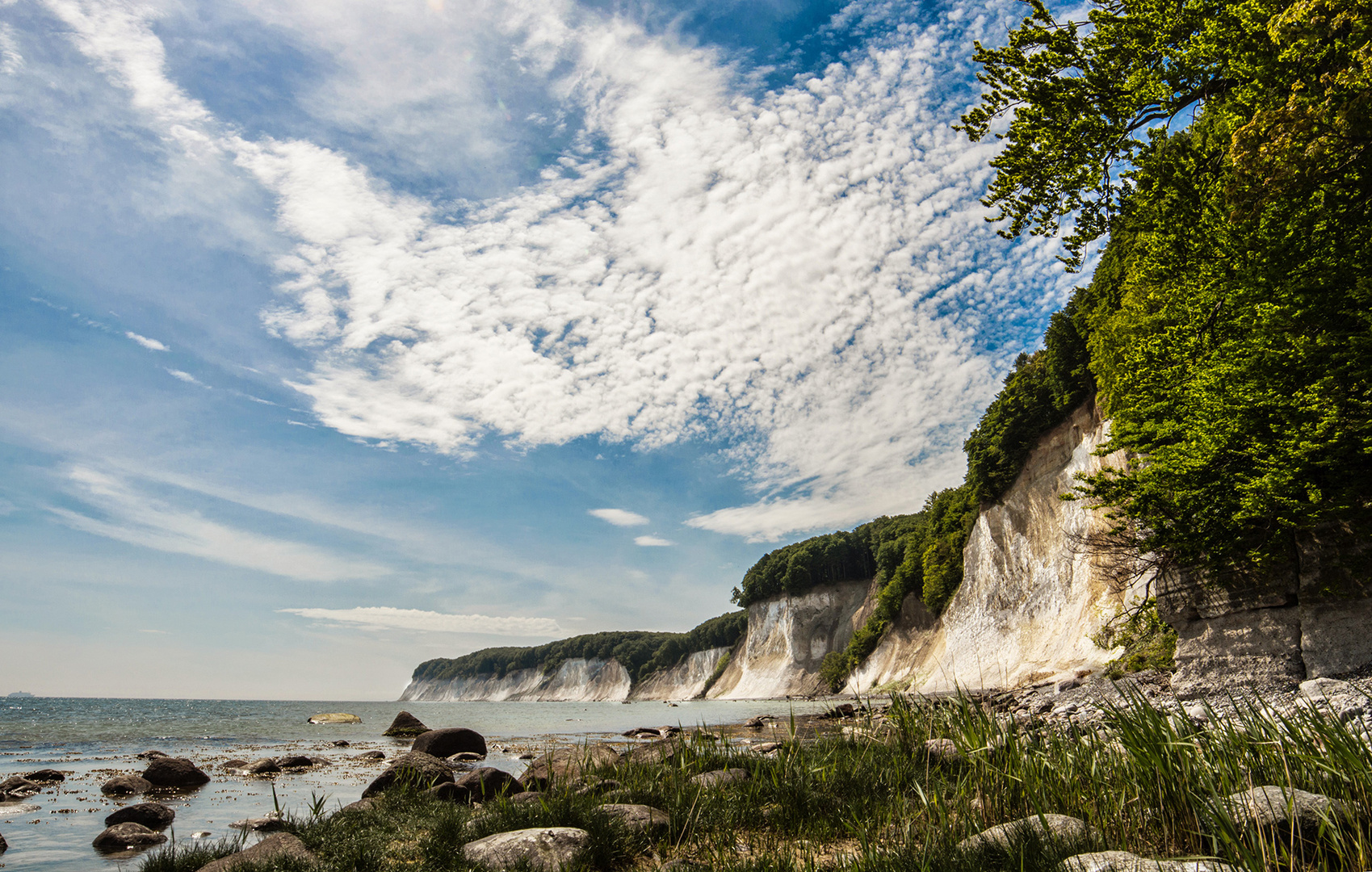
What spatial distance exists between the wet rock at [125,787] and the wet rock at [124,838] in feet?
17.7

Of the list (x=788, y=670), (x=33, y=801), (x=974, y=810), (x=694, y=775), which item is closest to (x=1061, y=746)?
(x=974, y=810)

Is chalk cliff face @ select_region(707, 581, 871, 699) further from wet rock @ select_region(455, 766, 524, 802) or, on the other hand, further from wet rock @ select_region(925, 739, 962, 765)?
wet rock @ select_region(925, 739, 962, 765)

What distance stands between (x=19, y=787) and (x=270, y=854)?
12540mm

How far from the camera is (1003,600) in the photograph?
4131 centimetres

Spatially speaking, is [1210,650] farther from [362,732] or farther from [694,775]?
[362,732]

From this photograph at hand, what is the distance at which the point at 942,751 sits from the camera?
9.50m

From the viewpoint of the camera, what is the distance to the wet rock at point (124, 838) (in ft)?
30.9

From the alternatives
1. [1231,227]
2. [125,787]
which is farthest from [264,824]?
[1231,227]

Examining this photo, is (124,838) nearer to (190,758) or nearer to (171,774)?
(171,774)

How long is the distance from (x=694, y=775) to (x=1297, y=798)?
6548 millimetres

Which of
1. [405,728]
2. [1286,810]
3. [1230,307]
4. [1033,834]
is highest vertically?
[1230,307]

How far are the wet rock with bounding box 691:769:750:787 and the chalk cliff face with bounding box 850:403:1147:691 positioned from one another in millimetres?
21669

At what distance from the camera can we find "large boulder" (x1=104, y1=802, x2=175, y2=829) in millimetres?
10531

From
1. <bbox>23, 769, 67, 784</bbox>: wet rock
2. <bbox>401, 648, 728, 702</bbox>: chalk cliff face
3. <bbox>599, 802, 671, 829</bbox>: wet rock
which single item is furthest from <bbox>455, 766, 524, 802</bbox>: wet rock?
<bbox>401, 648, 728, 702</bbox>: chalk cliff face
